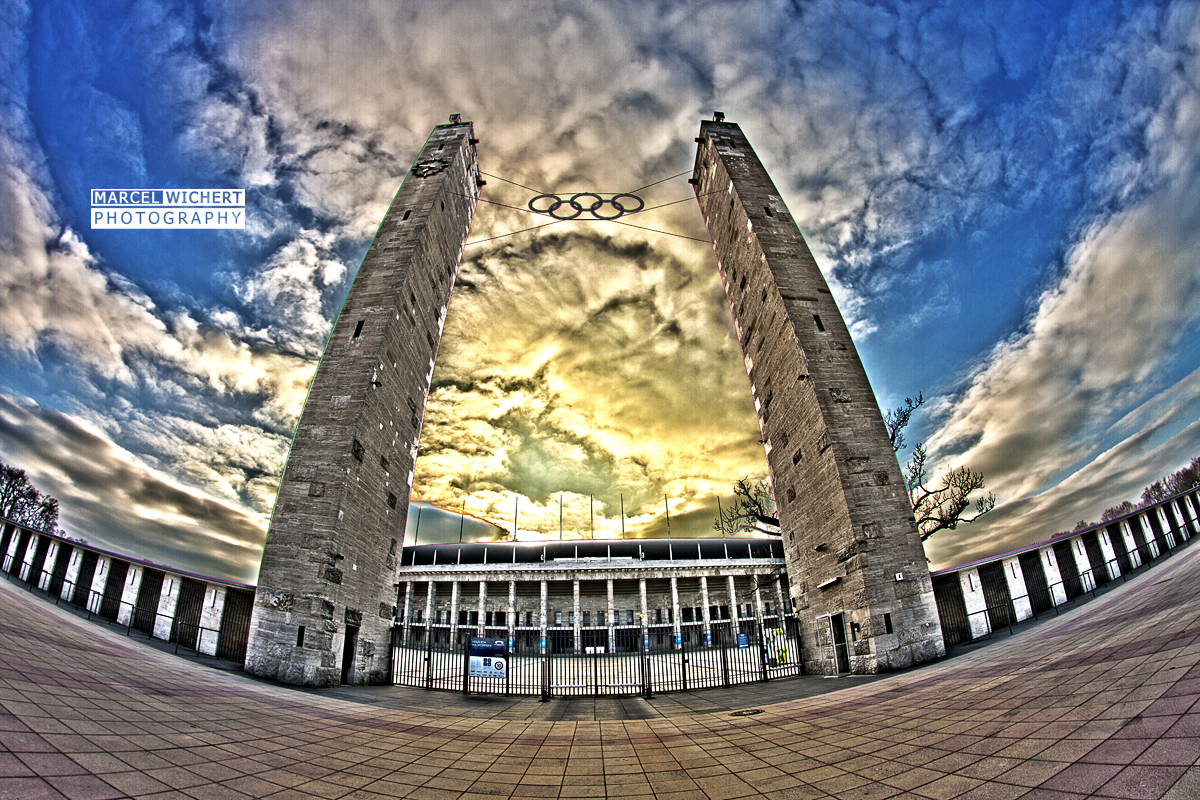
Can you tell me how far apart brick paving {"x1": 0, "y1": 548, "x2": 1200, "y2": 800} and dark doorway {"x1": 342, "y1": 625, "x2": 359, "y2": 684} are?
915 cm

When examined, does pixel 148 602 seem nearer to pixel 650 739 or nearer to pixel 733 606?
pixel 650 739

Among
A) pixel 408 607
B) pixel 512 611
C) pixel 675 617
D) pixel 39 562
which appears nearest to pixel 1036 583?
pixel 675 617

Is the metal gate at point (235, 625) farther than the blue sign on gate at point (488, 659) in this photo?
Yes

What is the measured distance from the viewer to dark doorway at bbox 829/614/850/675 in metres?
19.7

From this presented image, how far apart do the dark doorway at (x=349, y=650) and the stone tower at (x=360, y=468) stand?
0.04 metres

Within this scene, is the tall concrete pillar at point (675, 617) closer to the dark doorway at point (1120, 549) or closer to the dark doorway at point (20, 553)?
the dark doorway at point (1120, 549)

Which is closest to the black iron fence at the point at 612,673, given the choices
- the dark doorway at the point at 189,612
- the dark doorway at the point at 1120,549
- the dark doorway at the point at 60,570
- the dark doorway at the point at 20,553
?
the dark doorway at the point at 189,612

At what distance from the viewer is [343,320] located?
23859 millimetres

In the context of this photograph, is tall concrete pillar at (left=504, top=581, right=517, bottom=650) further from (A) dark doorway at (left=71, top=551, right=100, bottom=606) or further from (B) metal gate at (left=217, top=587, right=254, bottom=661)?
(A) dark doorway at (left=71, top=551, right=100, bottom=606)

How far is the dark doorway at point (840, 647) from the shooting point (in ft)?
64.6

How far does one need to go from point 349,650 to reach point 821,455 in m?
23.0

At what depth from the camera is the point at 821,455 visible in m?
21.7

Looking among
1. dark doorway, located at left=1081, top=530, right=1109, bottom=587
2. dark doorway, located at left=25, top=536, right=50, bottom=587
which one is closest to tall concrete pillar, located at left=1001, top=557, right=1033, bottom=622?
dark doorway, located at left=1081, top=530, right=1109, bottom=587

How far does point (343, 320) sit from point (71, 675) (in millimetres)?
18549
